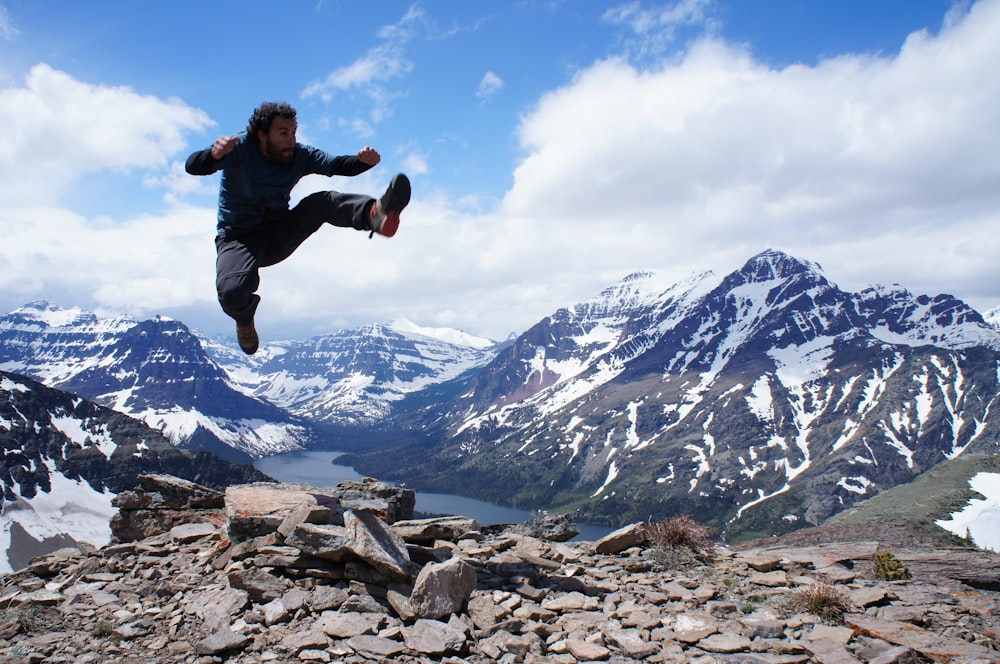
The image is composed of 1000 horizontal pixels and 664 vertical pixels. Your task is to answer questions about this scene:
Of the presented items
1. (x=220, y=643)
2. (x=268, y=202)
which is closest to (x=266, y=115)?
(x=268, y=202)

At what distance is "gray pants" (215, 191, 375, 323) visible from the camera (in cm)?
827

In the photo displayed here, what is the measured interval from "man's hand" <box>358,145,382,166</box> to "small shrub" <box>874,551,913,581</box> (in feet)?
40.5

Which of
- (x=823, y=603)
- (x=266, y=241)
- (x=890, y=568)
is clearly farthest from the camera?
(x=890, y=568)

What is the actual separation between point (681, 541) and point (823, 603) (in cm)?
386

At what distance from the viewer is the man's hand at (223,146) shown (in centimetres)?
776

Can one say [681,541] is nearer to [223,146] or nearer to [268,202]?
[268,202]

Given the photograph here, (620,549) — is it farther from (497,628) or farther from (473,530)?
(497,628)

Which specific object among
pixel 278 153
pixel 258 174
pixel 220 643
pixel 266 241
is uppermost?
pixel 278 153

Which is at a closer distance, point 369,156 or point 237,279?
point 237,279

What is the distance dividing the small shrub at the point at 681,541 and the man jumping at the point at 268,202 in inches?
361

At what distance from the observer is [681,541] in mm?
13391

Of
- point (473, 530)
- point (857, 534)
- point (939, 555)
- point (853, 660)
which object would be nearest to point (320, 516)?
point (473, 530)

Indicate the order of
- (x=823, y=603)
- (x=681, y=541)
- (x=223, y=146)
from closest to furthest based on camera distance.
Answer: (x=223, y=146) → (x=823, y=603) → (x=681, y=541)

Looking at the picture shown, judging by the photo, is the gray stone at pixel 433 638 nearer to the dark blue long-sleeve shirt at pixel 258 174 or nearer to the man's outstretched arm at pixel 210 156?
the dark blue long-sleeve shirt at pixel 258 174
